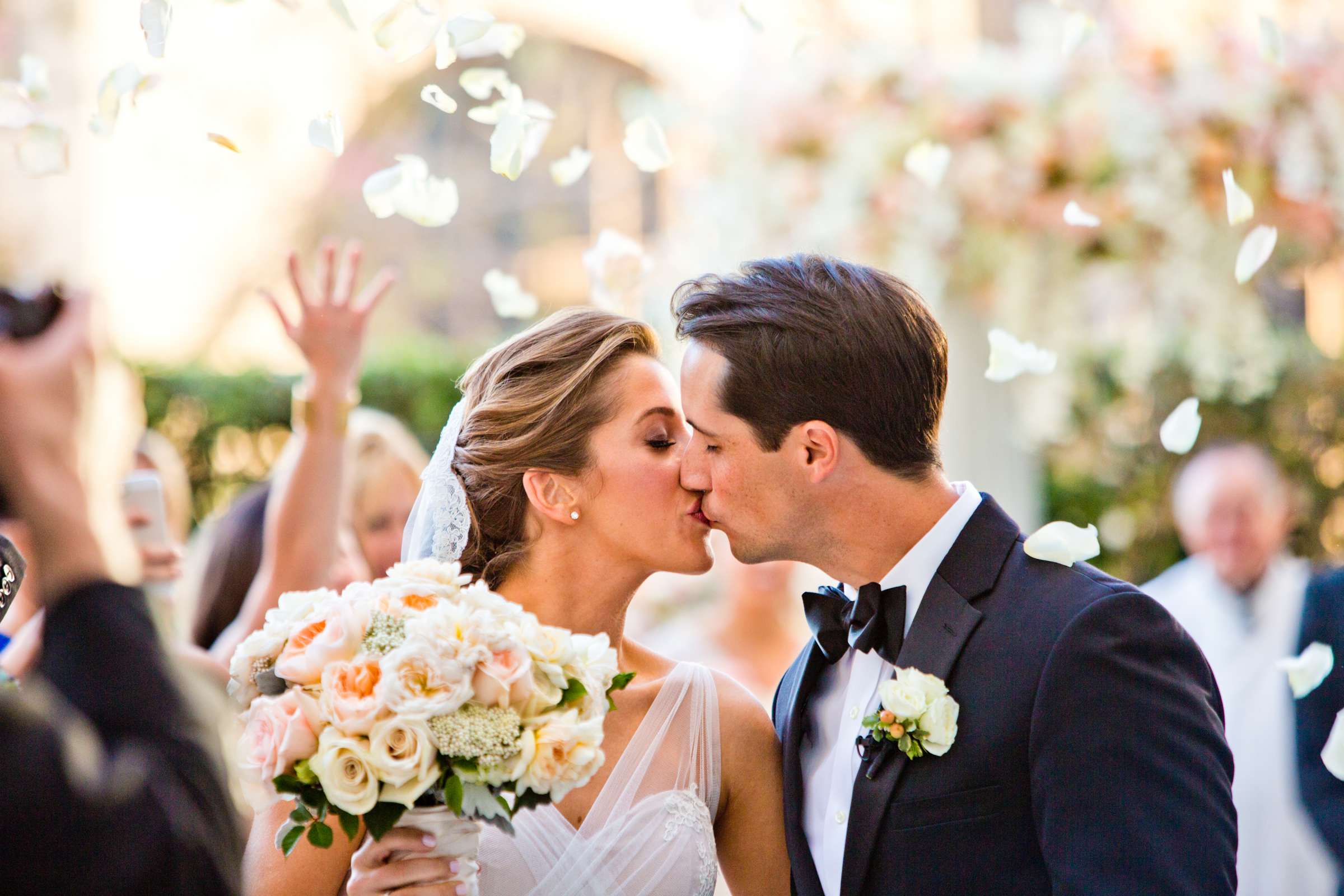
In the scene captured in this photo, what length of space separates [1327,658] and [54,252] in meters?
7.94

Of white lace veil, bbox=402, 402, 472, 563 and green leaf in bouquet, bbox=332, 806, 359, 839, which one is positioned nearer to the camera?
green leaf in bouquet, bbox=332, 806, 359, 839

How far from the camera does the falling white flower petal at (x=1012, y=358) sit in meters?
2.86

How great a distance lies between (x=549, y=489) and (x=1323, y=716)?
94.1 inches

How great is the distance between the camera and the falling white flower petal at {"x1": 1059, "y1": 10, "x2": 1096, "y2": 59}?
2805 mm

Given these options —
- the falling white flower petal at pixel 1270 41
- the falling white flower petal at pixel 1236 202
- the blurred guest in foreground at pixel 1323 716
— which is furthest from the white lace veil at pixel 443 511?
the blurred guest in foreground at pixel 1323 716

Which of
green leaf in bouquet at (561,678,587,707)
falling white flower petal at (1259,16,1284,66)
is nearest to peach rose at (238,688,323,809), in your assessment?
green leaf in bouquet at (561,678,587,707)

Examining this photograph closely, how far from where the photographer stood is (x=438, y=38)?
8.51 feet

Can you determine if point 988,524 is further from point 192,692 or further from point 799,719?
point 192,692

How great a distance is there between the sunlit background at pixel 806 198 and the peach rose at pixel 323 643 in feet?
2.05

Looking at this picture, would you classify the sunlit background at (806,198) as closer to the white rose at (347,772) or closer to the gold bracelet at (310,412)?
the white rose at (347,772)

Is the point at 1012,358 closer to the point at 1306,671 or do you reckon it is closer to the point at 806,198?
the point at 1306,671

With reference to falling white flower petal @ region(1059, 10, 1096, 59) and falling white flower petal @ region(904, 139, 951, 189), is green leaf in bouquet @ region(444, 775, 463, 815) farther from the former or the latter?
falling white flower petal @ region(904, 139, 951, 189)

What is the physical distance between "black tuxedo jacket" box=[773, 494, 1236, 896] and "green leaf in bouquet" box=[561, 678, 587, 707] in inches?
25.3

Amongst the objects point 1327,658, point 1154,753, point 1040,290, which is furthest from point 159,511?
point 1040,290
